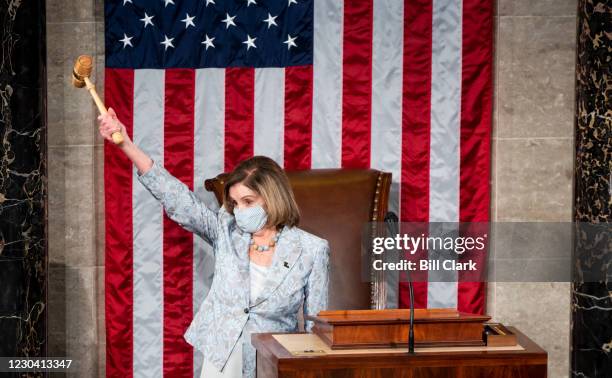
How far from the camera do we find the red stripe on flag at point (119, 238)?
18.0ft

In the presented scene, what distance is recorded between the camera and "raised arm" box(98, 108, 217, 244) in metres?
3.96

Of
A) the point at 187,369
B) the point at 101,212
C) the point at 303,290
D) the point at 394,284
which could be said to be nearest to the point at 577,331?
the point at 394,284

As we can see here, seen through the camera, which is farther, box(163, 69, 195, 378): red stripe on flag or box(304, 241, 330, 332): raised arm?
box(163, 69, 195, 378): red stripe on flag

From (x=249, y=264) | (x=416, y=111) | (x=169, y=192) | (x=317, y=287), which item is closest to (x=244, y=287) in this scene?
(x=249, y=264)

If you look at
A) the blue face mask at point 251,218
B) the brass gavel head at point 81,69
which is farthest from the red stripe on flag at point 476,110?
the brass gavel head at point 81,69

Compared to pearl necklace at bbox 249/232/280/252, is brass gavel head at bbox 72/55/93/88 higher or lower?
higher

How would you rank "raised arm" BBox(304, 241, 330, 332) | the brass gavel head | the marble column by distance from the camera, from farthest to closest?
the marble column < the brass gavel head < "raised arm" BBox(304, 241, 330, 332)

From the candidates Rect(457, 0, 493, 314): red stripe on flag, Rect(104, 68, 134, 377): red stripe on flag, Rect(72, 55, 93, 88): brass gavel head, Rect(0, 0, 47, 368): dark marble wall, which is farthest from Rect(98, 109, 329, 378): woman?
Rect(457, 0, 493, 314): red stripe on flag

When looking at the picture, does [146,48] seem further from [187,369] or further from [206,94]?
[187,369]

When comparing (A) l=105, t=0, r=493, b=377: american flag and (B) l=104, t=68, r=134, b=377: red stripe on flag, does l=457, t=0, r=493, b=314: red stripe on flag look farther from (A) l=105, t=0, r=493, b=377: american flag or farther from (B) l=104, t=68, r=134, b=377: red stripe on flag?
(B) l=104, t=68, r=134, b=377: red stripe on flag

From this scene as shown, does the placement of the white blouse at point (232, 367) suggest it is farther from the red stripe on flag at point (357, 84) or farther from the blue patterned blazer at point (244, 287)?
the red stripe on flag at point (357, 84)

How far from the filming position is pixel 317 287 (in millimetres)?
3883

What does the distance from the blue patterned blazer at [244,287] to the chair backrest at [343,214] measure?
103cm

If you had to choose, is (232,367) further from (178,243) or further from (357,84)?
(357,84)
